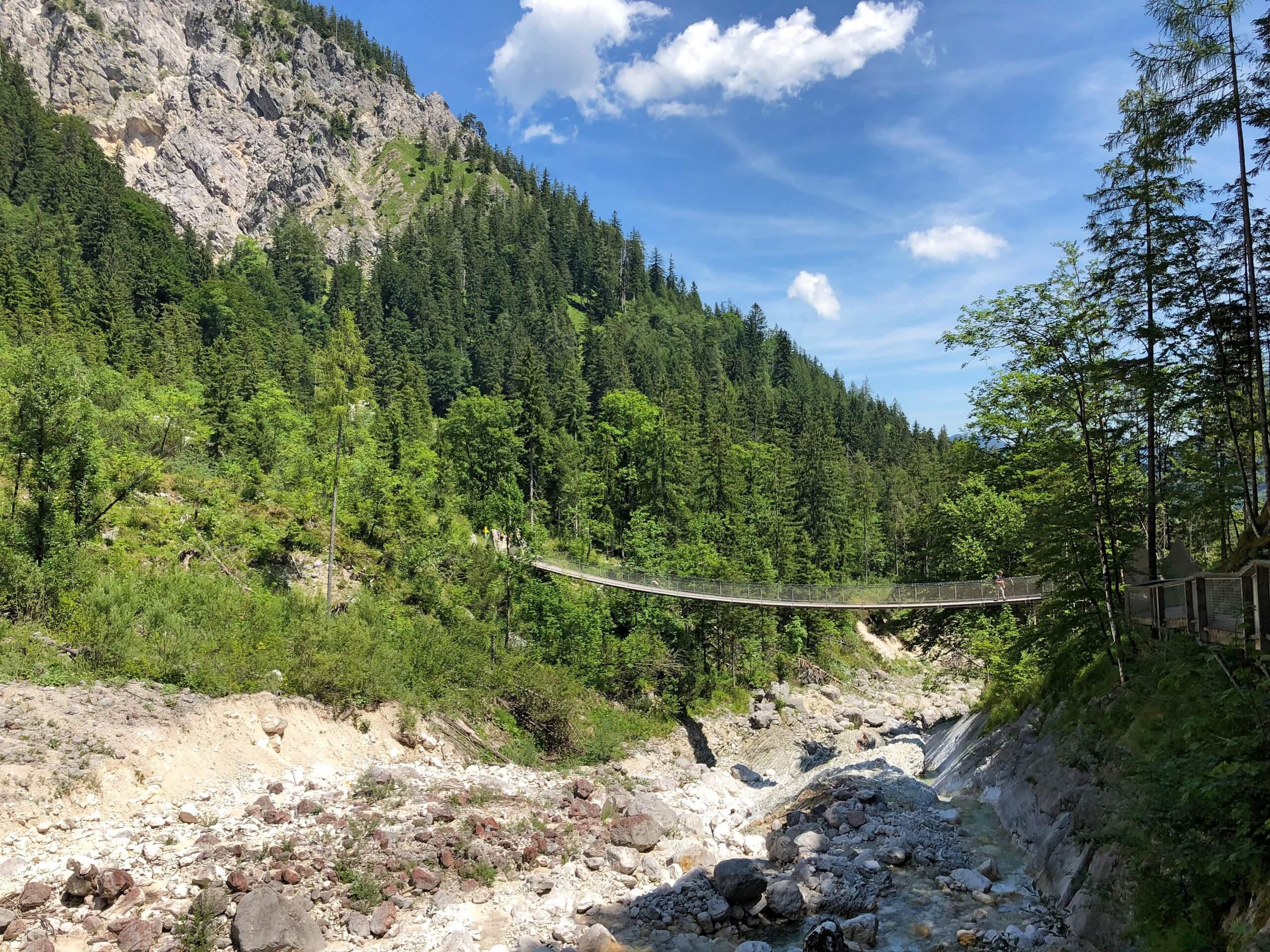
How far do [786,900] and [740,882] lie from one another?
0.71 m

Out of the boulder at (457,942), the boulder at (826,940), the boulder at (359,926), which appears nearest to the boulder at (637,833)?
the boulder at (457,942)

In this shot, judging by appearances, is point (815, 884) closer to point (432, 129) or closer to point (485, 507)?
point (485, 507)

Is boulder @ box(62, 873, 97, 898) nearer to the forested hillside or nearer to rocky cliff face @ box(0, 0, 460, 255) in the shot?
the forested hillside

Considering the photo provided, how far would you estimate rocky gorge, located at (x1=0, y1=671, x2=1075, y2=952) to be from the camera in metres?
9.05

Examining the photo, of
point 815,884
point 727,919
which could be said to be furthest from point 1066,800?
point 727,919

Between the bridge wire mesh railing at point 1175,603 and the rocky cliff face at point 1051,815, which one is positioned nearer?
the rocky cliff face at point 1051,815

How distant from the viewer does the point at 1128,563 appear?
13.0m

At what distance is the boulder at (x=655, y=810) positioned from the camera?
1412cm

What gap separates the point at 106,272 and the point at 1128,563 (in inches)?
2687

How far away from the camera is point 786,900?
10508mm

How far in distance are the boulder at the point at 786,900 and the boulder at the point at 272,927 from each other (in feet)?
20.4

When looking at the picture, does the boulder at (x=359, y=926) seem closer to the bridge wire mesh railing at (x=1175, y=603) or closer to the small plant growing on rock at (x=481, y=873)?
the small plant growing on rock at (x=481, y=873)

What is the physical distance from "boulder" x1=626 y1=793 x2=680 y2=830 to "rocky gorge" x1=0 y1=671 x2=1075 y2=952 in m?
0.06

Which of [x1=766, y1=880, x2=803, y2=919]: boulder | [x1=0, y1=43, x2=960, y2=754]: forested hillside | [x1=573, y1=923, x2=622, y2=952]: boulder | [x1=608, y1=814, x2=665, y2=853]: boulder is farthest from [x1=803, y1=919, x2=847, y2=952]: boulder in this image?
[x1=0, y1=43, x2=960, y2=754]: forested hillside
